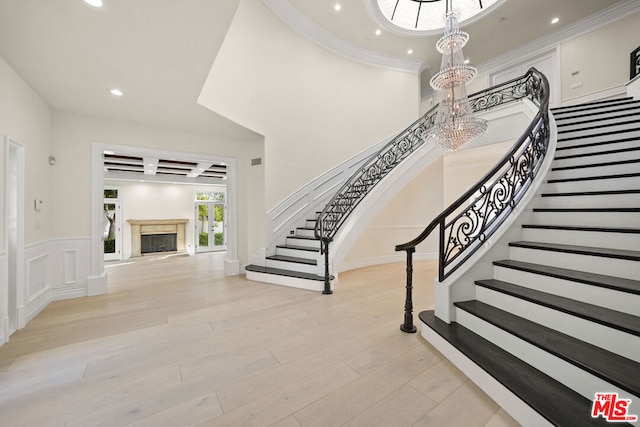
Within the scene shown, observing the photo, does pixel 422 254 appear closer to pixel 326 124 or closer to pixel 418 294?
pixel 418 294

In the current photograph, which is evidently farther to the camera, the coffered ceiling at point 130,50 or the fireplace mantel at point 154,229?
the fireplace mantel at point 154,229

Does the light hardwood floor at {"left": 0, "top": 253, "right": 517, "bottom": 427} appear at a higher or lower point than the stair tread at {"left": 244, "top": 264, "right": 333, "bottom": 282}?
lower

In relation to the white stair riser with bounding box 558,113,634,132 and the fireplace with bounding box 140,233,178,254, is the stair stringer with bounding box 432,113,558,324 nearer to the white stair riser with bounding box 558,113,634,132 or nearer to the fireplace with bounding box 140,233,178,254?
the white stair riser with bounding box 558,113,634,132

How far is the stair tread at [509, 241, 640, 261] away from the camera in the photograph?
6.05 ft

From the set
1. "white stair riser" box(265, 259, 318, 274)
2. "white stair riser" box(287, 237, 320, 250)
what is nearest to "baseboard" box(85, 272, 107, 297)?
"white stair riser" box(265, 259, 318, 274)

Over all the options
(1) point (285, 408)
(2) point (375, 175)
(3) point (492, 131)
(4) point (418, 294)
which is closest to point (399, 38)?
(3) point (492, 131)

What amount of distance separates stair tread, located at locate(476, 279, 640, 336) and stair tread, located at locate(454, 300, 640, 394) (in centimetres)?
17

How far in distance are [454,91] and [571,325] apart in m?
3.61

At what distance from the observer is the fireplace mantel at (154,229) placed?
940 centimetres

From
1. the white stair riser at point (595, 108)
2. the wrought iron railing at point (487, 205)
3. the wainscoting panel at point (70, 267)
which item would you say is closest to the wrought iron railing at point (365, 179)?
the wrought iron railing at point (487, 205)

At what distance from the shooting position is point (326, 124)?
6.11 metres

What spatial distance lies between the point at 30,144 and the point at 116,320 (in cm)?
249

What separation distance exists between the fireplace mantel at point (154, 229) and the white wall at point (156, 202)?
0.15m

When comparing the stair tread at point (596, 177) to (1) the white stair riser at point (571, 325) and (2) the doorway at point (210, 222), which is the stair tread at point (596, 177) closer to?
(1) the white stair riser at point (571, 325)
